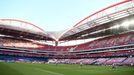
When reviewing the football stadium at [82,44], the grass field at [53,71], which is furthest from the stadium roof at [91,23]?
Answer: the grass field at [53,71]

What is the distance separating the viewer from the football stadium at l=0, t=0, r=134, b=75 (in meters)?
43.8

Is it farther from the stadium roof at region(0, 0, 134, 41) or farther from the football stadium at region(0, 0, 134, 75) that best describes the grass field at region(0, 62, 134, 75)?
the stadium roof at region(0, 0, 134, 41)

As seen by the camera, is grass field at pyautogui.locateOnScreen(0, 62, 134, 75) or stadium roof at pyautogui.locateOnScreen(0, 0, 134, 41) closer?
grass field at pyautogui.locateOnScreen(0, 62, 134, 75)

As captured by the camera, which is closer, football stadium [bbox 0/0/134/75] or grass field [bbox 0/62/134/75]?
grass field [bbox 0/62/134/75]

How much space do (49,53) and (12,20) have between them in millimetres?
25671

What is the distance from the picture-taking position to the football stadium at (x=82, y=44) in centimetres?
4375

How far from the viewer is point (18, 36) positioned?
8838 centimetres

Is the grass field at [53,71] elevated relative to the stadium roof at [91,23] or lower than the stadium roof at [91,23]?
lower

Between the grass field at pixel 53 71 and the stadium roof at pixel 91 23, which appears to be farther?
the stadium roof at pixel 91 23

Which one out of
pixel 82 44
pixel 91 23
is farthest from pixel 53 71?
pixel 82 44

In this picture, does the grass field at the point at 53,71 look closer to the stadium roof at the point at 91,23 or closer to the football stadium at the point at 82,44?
the football stadium at the point at 82,44

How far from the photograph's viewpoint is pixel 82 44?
280ft

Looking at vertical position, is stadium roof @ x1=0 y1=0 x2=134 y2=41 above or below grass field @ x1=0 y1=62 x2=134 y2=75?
above

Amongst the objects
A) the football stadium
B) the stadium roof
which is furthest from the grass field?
the stadium roof
